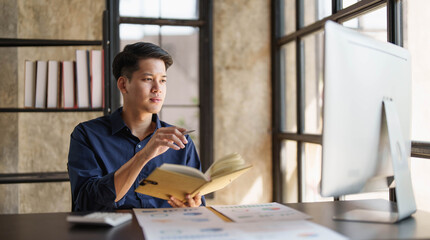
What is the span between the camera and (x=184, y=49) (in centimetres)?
357

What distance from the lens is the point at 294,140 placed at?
333cm

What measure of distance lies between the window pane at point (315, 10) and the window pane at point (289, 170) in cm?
97

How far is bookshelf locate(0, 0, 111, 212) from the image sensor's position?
3102 millimetres

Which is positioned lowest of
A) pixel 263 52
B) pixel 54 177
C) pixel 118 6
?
pixel 54 177

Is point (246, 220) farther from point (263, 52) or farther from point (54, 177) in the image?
point (263, 52)

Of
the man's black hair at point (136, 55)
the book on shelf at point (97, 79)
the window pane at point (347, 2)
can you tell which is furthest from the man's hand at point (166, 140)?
the window pane at point (347, 2)

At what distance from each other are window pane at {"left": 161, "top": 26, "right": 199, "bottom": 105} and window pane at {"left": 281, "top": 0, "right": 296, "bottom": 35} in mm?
731

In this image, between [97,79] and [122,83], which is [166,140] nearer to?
[122,83]

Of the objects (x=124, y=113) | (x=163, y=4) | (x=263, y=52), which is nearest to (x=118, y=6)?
(x=163, y=4)

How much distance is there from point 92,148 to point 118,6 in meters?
1.90

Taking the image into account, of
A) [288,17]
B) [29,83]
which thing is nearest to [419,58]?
[288,17]

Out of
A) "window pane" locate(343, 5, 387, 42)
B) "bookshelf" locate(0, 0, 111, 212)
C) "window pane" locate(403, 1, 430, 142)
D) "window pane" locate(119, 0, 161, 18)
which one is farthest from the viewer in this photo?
"window pane" locate(119, 0, 161, 18)

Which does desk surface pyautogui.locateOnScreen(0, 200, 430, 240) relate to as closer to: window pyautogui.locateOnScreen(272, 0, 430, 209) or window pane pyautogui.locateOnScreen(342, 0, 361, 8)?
window pyautogui.locateOnScreen(272, 0, 430, 209)

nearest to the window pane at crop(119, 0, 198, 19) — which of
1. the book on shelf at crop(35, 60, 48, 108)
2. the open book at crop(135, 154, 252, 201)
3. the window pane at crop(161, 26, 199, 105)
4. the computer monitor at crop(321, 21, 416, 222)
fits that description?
the window pane at crop(161, 26, 199, 105)
